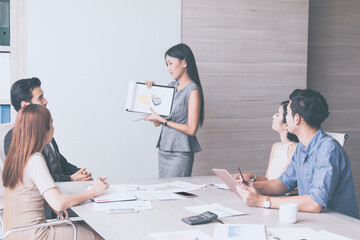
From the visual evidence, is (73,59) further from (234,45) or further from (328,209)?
(328,209)

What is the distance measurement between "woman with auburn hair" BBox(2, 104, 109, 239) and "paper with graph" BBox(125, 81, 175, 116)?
4.34ft

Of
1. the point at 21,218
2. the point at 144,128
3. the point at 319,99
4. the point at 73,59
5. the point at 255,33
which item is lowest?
the point at 21,218

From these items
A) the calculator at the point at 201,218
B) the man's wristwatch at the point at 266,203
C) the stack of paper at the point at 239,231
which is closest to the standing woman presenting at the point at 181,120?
the man's wristwatch at the point at 266,203

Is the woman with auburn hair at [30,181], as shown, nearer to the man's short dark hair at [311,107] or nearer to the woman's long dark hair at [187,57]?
the man's short dark hair at [311,107]

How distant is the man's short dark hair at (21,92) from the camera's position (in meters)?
2.97

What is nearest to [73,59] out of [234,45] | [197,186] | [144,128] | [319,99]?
[144,128]

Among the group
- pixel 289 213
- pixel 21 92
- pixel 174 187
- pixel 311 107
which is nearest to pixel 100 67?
pixel 21 92

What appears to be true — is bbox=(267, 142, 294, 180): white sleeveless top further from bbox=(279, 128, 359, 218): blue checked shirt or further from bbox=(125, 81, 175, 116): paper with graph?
bbox=(125, 81, 175, 116): paper with graph

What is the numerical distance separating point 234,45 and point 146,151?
127cm

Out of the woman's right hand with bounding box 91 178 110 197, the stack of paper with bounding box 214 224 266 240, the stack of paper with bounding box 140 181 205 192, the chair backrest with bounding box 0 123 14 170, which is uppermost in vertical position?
the chair backrest with bounding box 0 123 14 170

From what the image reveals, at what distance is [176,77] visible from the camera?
11.3 ft

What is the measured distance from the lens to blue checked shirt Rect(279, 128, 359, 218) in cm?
216

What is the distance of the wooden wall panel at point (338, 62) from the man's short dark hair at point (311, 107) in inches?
109

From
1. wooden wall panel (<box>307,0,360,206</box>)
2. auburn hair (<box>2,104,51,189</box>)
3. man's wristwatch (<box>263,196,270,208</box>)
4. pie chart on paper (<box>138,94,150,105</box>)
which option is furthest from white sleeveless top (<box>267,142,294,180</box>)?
wooden wall panel (<box>307,0,360,206</box>)
